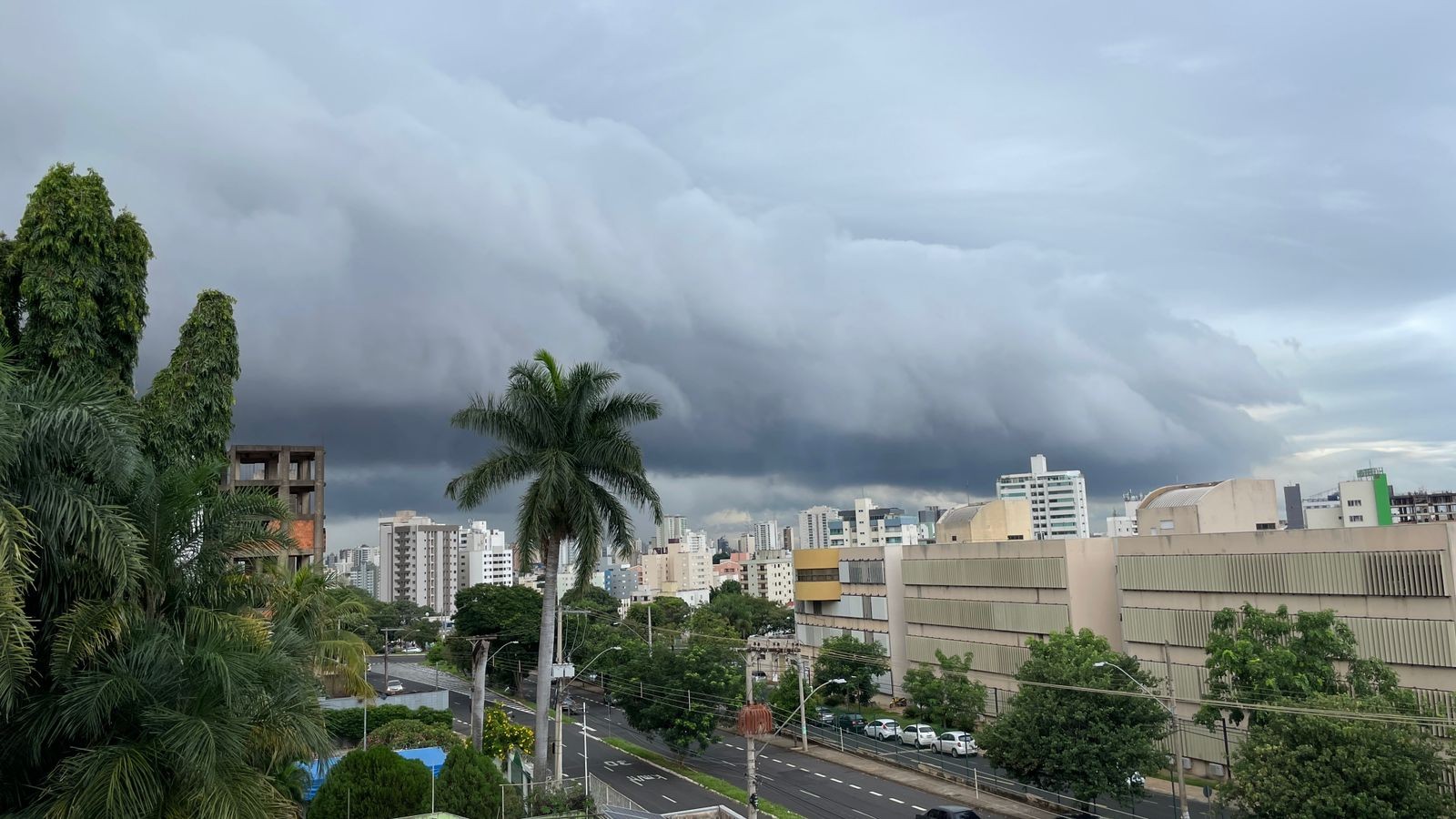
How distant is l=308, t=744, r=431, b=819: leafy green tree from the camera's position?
24688 millimetres

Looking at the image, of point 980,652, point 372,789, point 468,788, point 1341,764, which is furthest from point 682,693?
point 1341,764

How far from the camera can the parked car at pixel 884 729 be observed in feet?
209

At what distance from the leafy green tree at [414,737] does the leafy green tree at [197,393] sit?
24151 millimetres

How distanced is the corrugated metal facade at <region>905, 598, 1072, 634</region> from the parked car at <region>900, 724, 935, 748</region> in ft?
31.6

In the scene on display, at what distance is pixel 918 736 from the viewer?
60062 millimetres

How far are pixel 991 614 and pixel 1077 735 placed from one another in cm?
3000

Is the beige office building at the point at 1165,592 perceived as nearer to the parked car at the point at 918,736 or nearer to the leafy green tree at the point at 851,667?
the leafy green tree at the point at 851,667

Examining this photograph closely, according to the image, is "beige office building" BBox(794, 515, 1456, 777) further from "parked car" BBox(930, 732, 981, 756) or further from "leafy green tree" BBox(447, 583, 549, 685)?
"leafy green tree" BBox(447, 583, 549, 685)

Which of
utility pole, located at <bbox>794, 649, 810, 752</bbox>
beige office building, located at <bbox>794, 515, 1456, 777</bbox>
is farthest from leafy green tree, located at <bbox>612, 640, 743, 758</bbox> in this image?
beige office building, located at <bbox>794, 515, 1456, 777</bbox>

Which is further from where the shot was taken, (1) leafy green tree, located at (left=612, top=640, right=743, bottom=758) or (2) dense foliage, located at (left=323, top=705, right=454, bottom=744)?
(2) dense foliage, located at (left=323, top=705, right=454, bottom=744)

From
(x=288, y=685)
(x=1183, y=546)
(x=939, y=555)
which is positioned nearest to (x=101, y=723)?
(x=288, y=685)

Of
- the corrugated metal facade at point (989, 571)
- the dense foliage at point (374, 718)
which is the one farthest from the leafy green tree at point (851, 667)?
the dense foliage at point (374, 718)

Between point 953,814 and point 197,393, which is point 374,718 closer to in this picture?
point 953,814

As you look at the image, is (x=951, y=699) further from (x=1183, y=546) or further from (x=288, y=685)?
(x=288, y=685)
